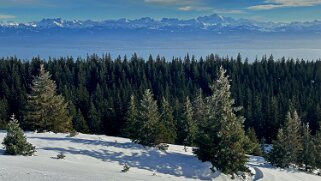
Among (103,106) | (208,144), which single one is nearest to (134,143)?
(208,144)

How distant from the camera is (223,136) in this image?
2975 centimetres

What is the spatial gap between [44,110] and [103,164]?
53.3 feet

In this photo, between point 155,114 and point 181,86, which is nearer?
point 155,114

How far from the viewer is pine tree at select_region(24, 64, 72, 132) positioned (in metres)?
40.7

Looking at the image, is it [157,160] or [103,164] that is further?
[157,160]

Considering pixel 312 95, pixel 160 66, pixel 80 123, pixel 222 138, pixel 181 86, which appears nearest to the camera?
pixel 222 138

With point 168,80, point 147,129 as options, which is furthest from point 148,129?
point 168,80

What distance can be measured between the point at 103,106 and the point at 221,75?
244 ft

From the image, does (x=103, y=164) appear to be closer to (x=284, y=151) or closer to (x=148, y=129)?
(x=148, y=129)

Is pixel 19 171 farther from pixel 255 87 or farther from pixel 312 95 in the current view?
pixel 255 87

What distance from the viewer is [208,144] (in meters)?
30.2

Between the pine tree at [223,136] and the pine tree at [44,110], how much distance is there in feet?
56.2

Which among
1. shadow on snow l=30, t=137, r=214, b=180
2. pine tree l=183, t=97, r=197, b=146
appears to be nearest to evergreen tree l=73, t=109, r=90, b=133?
pine tree l=183, t=97, r=197, b=146

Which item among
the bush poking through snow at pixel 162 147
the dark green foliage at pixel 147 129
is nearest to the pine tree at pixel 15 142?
the dark green foliage at pixel 147 129
